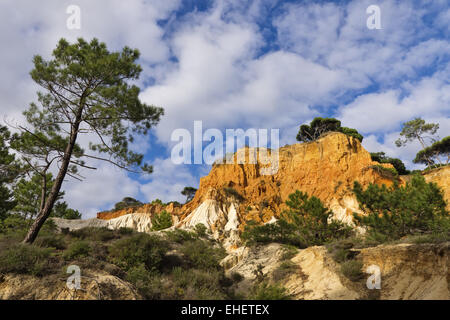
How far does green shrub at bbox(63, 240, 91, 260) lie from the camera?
9641 millimetres

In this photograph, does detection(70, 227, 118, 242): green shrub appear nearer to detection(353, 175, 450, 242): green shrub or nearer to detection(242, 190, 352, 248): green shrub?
detection(242, 190, 352, 248): green shrub

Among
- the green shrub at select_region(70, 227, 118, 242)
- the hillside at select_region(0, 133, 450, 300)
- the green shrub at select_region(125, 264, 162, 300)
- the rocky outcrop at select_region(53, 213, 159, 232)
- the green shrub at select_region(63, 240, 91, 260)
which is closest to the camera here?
the hillside at select_region(0, 133, 450, 300)

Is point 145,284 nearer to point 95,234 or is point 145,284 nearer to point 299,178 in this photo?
point 95,234

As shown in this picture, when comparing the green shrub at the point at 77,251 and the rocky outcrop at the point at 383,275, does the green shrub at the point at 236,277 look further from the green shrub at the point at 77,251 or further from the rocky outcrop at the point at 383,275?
the green shrub at the point at 77,251

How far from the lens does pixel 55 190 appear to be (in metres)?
11.1

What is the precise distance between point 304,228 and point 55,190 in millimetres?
13445

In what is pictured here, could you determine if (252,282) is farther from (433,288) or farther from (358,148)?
(358,148)

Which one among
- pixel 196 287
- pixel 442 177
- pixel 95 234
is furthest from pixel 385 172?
pixel 95 234

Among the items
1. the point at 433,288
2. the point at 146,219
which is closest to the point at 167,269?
the point at 433,288

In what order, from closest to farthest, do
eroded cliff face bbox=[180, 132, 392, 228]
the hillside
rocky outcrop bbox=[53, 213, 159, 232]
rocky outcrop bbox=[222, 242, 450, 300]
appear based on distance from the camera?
the hillside < rocky outcrop bbox=[222, 242, 450, 300] < eroded cliff face bbox=[180, 132, 392, 228] < rocky outcrop bbox=[53, 213, 159, 232]

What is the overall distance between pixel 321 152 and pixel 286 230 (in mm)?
25586

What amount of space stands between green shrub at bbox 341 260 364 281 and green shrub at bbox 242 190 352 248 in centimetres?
560

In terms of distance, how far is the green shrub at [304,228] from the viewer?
16.3 m

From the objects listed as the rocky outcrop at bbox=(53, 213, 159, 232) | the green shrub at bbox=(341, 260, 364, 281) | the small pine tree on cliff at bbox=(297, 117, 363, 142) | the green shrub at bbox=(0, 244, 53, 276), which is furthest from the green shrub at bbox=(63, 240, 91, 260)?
the small pine tree on cliff at bbox=(297, 117, 363, 142)
